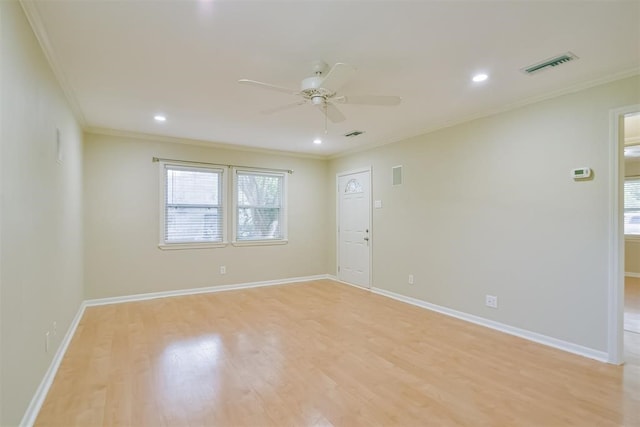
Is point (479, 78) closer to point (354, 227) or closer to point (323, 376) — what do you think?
point (323, 376)

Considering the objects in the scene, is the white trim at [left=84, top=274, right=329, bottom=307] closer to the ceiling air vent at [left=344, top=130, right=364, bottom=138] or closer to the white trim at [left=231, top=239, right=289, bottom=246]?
the white trim at [left=231, top=239, right=289, bottom=246]

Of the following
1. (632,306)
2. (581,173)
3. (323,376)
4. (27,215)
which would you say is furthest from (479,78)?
(632,306)

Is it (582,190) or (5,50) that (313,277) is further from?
(5,50)

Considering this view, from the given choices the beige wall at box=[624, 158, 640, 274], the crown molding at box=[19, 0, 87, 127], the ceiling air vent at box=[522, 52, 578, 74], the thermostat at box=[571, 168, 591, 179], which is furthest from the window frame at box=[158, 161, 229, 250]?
the beige wall at box=[624, 158, 640, 274]

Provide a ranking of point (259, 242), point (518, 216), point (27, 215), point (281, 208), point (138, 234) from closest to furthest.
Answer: point (27, 215) < point (518, 216) < point (138, 234) < point (259, 242) < point (281, 208)

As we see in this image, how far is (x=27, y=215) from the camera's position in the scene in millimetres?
2021

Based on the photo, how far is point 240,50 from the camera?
8.02 feet

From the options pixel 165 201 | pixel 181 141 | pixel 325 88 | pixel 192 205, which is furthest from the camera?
pixel 192 205

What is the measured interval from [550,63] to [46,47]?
396cm

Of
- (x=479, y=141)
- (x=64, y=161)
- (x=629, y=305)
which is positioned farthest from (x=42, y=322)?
(x=629, y=305)

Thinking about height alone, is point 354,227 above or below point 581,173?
below

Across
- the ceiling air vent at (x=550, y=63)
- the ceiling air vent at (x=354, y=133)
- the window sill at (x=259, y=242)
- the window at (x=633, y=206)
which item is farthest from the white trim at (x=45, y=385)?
the window at (x=633, y=206)

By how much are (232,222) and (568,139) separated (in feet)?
15.8

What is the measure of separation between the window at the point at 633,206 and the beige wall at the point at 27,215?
32.2 ft
